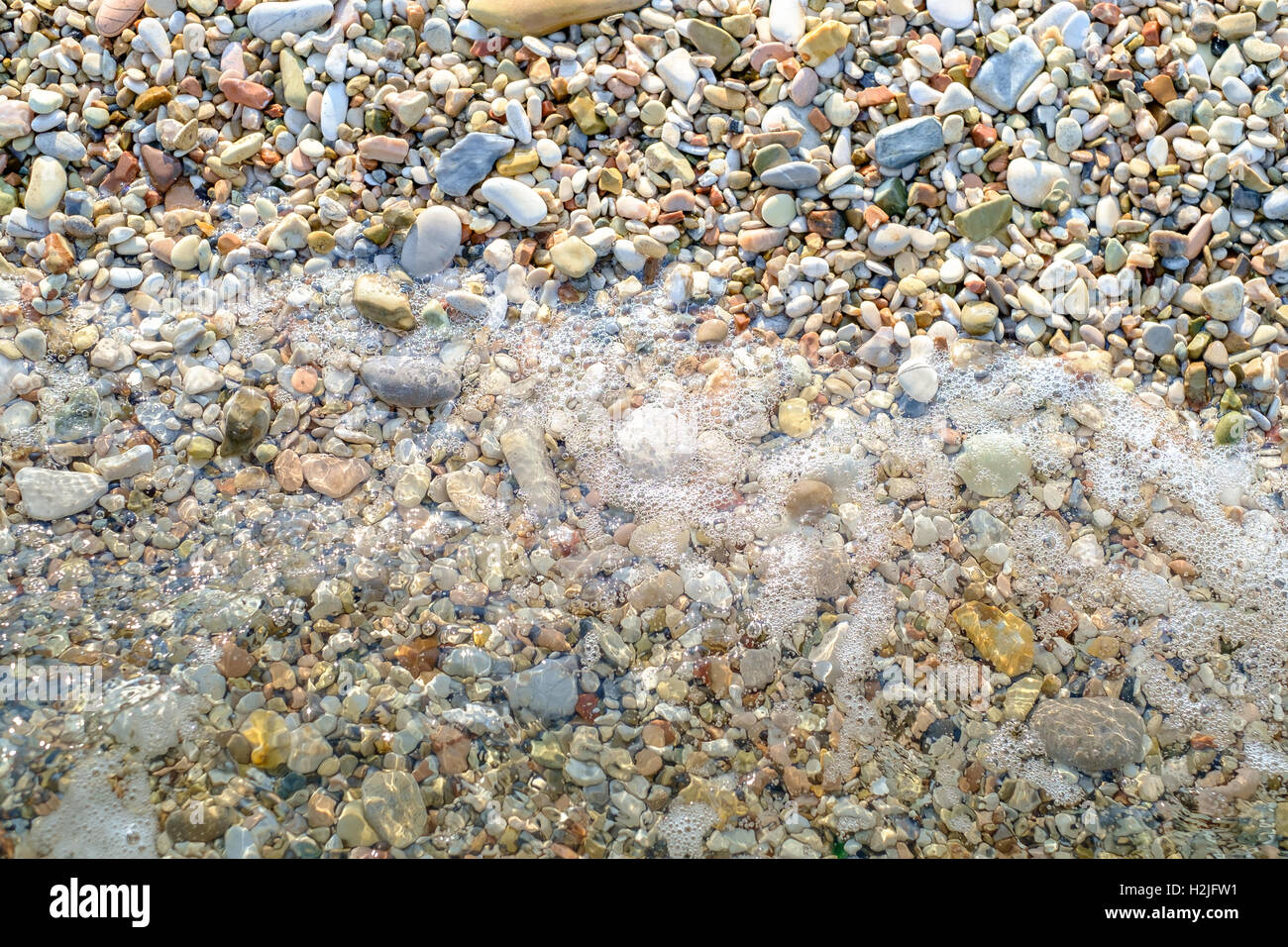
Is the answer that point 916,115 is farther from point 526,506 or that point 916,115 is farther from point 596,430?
point 526,506

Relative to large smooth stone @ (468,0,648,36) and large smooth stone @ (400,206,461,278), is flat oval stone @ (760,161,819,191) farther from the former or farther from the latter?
large smooth stone @ (400,206,461,278)

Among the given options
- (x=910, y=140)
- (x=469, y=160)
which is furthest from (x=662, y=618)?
(x=910, y=140)

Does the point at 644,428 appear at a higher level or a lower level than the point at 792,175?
lower

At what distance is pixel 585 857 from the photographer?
191 cm

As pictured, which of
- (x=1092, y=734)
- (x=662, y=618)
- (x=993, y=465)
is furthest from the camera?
(x=993, y=465)

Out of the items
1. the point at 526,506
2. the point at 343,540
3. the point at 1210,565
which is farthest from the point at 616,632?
the point at 1210,565

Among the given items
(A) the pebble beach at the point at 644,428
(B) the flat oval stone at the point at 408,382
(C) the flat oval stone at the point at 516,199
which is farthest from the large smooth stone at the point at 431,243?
(B) the flat oval stone at the point at 408,382

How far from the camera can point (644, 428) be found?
7.70 ft

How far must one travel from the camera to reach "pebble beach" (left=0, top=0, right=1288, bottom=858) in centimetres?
198

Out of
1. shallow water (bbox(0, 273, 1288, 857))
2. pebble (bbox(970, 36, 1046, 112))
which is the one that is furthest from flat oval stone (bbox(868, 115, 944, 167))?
shallow water (bbox(0, 273, 1288, 857))

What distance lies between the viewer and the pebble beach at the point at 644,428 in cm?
198

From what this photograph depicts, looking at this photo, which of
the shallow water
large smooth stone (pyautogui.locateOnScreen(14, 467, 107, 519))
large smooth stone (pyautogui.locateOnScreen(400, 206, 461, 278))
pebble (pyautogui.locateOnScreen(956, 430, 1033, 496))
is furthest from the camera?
large smooth stone (pyautogui.locateOnScreen(400, 206, 461, 278))

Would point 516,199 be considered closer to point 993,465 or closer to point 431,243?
point 431,243

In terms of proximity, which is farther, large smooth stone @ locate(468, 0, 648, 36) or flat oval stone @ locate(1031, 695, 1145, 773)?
large smooth stone @ locate(468, 0, 648, 36)
